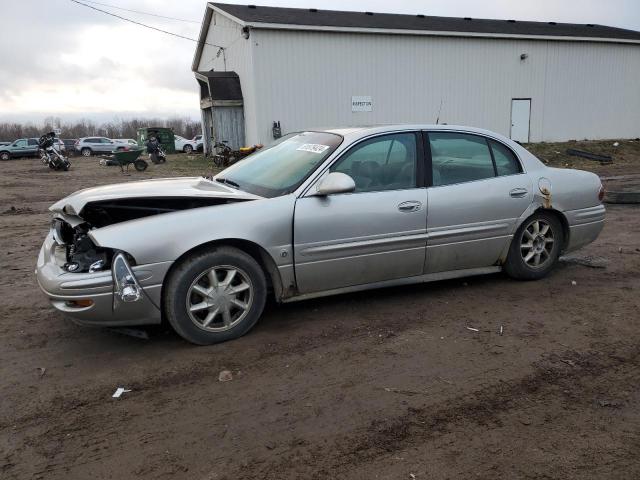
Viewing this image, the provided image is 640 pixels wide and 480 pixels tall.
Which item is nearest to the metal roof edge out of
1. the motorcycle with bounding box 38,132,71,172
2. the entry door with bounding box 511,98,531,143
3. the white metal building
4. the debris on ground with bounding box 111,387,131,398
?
the white metal building

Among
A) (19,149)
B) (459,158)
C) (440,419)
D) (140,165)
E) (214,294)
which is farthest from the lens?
(19,149)

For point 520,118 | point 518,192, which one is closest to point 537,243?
point 518,192

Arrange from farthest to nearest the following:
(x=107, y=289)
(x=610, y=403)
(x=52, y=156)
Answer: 1. (x=52, y=156)
2. (x=107, y=289)
3. (x=610, y=403)

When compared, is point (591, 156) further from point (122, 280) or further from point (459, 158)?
point (122, 280)

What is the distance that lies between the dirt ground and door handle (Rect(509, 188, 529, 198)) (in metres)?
0.90

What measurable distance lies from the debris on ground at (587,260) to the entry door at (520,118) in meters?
19.6

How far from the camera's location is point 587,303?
175 inches

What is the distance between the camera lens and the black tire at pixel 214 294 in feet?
11.5

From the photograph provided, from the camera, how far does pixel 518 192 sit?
472 cm

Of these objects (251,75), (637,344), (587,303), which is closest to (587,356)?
(637,344)

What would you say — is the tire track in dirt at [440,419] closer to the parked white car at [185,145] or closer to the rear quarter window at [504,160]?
the rear quarter window at [504,160]

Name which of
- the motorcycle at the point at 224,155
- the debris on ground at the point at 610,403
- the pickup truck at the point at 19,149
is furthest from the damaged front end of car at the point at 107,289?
the pickup truck at the point at 19,149

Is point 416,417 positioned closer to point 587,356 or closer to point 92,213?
point 587,356

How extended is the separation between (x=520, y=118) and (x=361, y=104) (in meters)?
8.26
